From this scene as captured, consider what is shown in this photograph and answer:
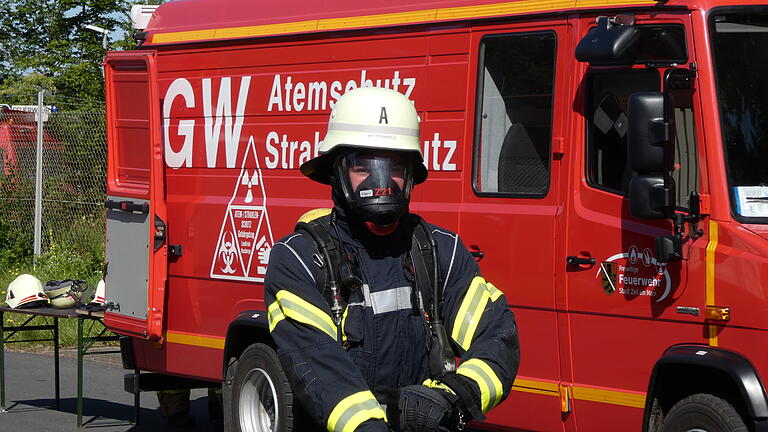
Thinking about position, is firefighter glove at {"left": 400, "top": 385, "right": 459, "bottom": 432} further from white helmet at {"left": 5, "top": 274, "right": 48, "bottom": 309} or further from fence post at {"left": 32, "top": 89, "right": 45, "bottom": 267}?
fence post at {"left": 32, "top": 89, "right": 45, "bottom": 267}

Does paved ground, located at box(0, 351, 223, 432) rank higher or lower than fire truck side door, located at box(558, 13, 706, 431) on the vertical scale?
lower

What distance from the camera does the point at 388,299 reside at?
3.51 metres

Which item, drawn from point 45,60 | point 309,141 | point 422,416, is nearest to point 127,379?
point 309,141

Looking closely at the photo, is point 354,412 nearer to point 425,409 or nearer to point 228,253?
point 425,409

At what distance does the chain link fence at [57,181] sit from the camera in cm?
1645

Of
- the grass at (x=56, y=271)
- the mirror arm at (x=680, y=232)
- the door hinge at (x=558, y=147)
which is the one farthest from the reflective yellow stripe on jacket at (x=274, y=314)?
the grass at (x=56, y=271)

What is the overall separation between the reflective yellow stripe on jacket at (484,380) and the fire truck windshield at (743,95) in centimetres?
276

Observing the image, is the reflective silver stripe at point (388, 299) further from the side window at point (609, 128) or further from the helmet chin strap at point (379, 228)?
the side window at point (609, 128)

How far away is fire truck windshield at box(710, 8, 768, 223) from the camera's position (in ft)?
19.0

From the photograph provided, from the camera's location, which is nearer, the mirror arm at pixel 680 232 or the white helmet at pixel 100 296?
the mirror arm at pixel 680 232

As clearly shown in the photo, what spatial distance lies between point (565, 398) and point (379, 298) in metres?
3.12

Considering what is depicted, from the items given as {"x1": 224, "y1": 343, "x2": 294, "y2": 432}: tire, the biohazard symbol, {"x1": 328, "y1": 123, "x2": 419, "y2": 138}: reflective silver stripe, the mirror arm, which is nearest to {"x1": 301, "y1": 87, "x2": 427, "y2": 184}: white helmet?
{"x1": 328, "y1": 123, "x2": 419, "y2": 138}: reflective silver stripe

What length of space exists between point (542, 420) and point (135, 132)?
3954mm

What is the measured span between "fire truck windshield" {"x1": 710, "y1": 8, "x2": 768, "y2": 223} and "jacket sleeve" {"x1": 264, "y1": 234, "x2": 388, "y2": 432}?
9.75 ft
